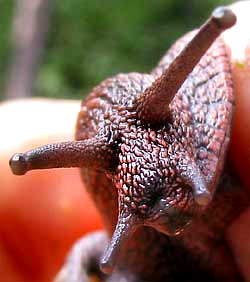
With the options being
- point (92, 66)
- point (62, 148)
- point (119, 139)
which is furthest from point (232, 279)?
point (92, 66)

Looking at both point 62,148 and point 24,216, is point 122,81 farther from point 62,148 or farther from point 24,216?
point 24,216

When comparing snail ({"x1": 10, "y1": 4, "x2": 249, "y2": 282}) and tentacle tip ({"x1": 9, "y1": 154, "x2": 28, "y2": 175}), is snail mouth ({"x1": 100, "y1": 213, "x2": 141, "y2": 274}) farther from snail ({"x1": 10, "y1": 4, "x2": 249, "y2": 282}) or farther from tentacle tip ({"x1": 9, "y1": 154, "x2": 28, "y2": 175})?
tentacle tip ({"x1": 9, "y1": 154, "x2": 28, "y2": 175})

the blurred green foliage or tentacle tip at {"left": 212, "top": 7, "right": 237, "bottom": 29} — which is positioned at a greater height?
tentacle tip at {"left": 212, "top": 7, "right": 237, "bottom": 29}

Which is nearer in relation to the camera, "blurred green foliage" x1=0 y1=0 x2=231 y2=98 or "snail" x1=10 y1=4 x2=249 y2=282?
"snail" x1=10 y1=4 x2=249 y2=282

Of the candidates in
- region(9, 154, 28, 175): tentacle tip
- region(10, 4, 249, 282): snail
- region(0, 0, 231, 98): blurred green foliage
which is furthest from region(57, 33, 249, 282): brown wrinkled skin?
region(0, 0, 231, 98): blurred green foliage

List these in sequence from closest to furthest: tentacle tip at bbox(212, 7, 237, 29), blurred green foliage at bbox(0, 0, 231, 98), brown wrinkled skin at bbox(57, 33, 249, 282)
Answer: tentacle tip at bbox(212, 7, 237, 29) → brown wrinkled skin at bbox(57, 33, 249, 282) → blurred green foliage at bbox(0, 0, 231, 98)

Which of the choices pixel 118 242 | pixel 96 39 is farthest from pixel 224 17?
pixel 96 39

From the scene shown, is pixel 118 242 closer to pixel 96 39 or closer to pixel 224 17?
pixel 224 17
